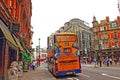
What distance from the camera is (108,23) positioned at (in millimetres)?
68750

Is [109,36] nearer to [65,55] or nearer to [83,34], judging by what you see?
[83,34]

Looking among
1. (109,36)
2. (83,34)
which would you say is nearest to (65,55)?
(109,36)

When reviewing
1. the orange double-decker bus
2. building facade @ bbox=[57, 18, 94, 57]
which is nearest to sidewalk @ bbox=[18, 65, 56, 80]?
the orange double-decker bus

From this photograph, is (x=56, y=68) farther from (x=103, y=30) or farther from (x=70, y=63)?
(x=103, y=30)

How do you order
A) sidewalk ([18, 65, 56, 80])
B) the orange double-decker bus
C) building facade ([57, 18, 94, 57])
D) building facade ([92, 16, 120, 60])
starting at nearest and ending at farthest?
the orange double-decker bus
sidewalk ([18, 65, 56, 80])
building facade ([92, 16, 120, 60])
building facade ([57, 18, 94, 57])

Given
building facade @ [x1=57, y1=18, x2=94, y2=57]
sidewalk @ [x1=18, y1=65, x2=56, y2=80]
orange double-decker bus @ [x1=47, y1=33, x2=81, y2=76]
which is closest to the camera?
orange double-decker bus @ [x1=47, y1=33, x2=81, y2=76]

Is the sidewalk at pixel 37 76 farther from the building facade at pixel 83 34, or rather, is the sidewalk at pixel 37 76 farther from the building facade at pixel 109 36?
the building facade at pixel 83 34

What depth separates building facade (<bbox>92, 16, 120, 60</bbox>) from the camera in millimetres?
66062

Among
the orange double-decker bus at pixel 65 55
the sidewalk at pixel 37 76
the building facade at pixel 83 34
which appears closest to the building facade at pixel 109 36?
the building facade at pixel 83 34

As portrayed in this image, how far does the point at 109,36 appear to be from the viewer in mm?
68750

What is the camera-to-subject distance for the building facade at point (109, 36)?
66062 mm

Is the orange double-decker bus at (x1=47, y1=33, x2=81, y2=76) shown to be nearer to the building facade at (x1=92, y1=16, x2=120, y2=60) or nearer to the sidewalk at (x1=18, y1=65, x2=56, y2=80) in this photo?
the sidewalk at (x1=18, y1=65, x2=56, y2=80)

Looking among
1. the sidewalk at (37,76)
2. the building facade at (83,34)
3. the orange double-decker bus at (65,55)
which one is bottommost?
the sidewalk at (37,76)

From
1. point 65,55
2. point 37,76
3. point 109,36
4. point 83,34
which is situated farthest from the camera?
point 83,34
